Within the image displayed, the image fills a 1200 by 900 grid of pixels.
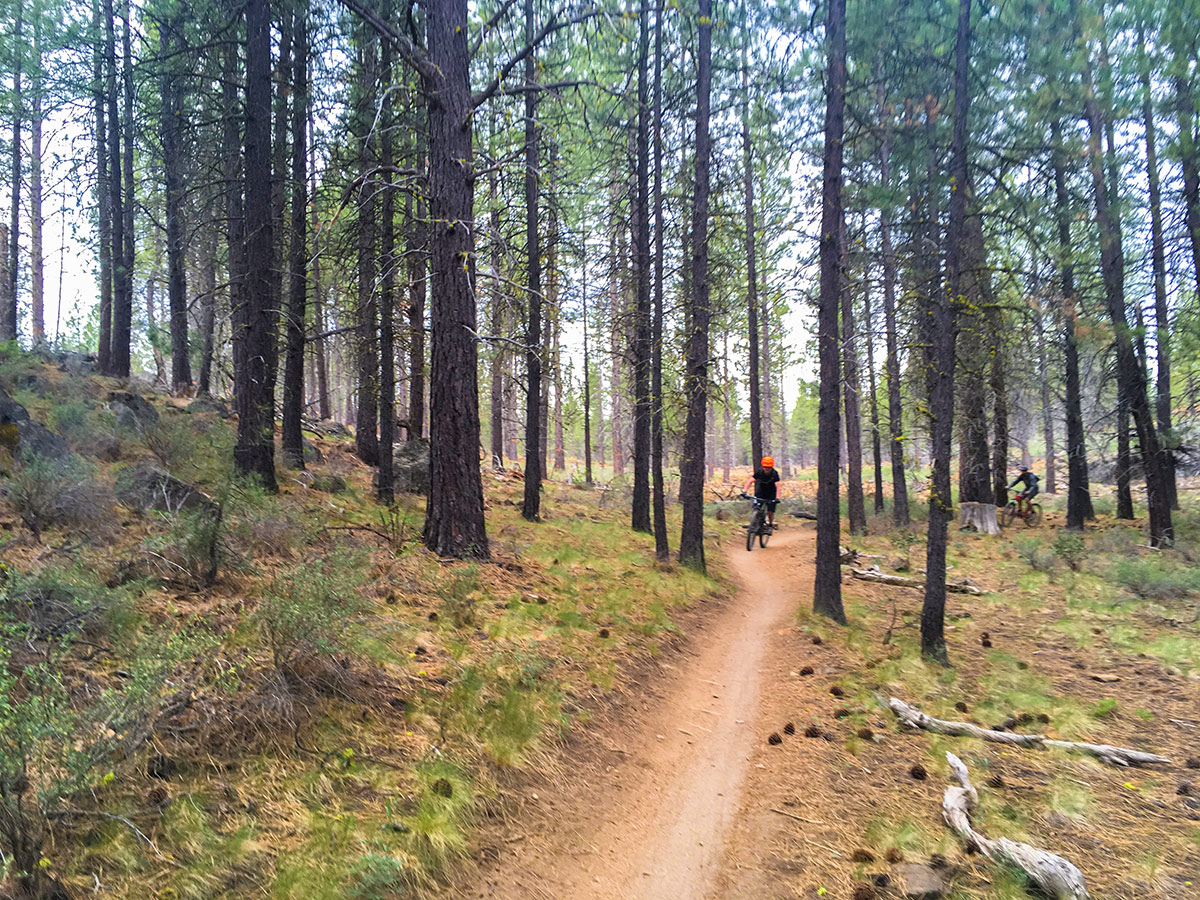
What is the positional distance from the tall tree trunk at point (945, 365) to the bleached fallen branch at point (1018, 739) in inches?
77.4

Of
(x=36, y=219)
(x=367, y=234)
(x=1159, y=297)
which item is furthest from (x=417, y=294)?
(x=36, y=219)

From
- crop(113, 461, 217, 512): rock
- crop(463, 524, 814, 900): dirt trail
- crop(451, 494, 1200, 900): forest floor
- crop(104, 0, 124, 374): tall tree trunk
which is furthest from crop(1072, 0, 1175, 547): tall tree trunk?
crop(104, 0, 124, 374): tall tree trunk

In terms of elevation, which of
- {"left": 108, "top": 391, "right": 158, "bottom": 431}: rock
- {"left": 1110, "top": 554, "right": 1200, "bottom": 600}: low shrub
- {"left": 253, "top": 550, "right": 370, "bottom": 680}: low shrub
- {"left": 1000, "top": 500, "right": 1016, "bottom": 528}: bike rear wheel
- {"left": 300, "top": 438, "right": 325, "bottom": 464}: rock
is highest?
{"left": 108, "top": 391, "right": 158, "bottom": 431}: rock

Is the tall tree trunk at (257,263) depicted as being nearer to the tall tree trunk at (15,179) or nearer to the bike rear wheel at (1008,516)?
the tall tree trunk at (15,179)

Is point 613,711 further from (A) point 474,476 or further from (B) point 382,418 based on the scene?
(B) point 382,418

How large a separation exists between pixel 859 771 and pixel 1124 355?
45.7ft

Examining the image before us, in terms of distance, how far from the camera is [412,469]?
13.4 m

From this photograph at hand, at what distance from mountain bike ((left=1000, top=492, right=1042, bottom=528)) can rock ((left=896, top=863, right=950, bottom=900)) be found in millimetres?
17183

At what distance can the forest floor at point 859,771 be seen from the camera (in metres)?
3.60

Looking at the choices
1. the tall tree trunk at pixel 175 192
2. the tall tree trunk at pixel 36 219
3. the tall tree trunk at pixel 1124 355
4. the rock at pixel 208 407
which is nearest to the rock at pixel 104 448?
the tall tree trunk at pixel 175 192

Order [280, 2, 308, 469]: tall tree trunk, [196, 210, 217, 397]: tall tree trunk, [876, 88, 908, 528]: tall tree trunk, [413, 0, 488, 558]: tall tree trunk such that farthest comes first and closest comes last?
[196, 210, 217, 397]: tall tree trunk, [280, 2, 308, 469]: tall tree trunk, [876, 88, 908, 528]: tall tree trunk, [413, 0, 488, 558]: tall tree trunk

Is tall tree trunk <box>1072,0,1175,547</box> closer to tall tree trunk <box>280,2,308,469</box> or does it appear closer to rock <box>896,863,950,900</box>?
rock <box>896,863,950,900</box>

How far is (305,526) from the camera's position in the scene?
7156mm

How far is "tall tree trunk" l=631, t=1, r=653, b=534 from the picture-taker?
12129 mm
